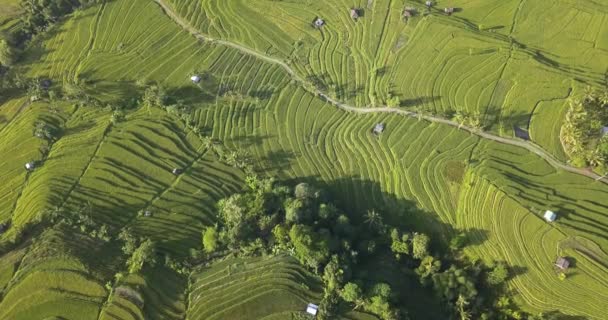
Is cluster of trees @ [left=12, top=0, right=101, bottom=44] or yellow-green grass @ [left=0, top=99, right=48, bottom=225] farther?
cluster of trees @ [left=12, top=0, right=101, bottom=44]

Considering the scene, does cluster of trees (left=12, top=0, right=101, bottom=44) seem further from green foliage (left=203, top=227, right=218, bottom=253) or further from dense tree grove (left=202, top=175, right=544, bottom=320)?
green foliage (left=203, top=227, right=218, bottom=253)

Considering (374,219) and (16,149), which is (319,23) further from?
(16,149)

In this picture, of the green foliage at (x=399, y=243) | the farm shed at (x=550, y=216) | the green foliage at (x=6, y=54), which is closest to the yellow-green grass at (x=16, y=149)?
the green foliage at (x=6, y=54)

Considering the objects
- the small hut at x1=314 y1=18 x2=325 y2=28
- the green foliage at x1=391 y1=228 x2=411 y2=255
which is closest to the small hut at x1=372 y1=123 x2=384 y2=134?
the green foliage at x1=391 y1=228 x2=411 y2=255

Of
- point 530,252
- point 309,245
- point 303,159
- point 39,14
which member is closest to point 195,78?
point 303,159

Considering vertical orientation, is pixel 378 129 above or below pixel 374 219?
above

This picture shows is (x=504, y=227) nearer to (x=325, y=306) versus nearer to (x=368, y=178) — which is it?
(x=368, y=178)
